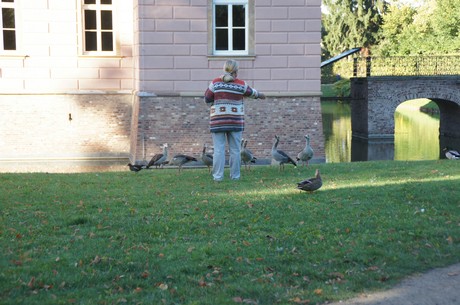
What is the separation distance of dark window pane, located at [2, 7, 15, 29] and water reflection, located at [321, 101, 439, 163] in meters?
11.0

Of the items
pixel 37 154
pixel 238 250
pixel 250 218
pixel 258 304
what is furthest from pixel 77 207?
pixel 37 154

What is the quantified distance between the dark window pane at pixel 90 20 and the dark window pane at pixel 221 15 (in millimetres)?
3687

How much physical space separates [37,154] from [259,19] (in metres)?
7.29

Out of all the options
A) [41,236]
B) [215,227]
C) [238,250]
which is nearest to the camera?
[238,250]

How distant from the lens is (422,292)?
5.47m

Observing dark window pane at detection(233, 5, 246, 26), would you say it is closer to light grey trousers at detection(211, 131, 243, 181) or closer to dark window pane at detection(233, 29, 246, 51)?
dark window pane at detection(233, 29, 246, 51)

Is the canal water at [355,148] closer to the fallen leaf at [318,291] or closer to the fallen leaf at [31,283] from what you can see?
the fallen leaf at [31,283]

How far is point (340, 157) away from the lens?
78.5 ft

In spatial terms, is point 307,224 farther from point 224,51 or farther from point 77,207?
point 224,51

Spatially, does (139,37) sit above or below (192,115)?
above

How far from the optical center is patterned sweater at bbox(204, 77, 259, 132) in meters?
11.0

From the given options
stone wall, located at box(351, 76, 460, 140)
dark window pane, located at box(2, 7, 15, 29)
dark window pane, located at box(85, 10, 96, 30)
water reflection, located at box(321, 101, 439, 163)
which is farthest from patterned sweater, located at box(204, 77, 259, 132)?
stone wall, located at box(351, 76, 460, 140)

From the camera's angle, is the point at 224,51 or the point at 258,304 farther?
the point at 224,51

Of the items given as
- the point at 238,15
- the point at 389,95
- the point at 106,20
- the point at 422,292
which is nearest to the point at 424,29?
the point at 389,95
